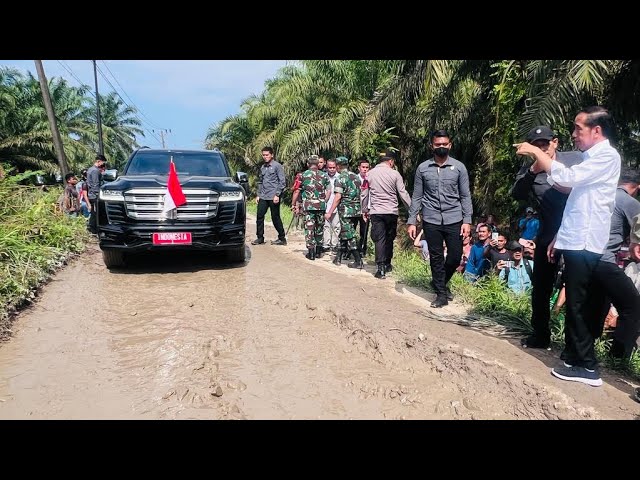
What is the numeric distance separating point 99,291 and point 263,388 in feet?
11.2

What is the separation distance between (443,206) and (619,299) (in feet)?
6.39

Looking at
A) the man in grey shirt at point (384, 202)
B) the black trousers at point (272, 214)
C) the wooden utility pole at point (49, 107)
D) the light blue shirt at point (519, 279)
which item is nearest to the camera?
the light blue shirt at point (519, 279)

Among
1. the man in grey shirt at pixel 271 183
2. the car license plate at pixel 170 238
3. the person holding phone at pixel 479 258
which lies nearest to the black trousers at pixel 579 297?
the person holding phone at pixel 479 258

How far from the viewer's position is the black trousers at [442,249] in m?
4.77

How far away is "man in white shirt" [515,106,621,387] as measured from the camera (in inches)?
114

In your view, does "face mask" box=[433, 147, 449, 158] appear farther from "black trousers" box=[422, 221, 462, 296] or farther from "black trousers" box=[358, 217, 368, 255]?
"black trousers" box=[358, 217, 368, 255]

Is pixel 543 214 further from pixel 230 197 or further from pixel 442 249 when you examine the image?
pixel 230 197

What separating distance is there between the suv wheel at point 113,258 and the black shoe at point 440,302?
429 centimetres

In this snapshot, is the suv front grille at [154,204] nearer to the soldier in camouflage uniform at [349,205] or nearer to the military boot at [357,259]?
the soldier in camouflage uniform at [349,205]

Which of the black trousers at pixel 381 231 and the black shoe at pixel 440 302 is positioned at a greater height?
the black trousers at pixel 381 231

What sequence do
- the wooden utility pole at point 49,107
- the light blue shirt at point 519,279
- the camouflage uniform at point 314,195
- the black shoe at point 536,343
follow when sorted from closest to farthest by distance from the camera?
the black shoe at point 536,343 → the light blue shirt at point 519,279 → the camouflage uniform at point 314,195 → the wooden utility pole at point 49,107

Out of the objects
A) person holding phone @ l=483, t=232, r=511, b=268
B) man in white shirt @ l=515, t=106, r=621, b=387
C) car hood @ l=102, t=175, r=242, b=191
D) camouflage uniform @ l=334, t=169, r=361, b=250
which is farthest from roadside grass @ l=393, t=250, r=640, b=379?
car hood @ l=102, t=175, r=242, b=191

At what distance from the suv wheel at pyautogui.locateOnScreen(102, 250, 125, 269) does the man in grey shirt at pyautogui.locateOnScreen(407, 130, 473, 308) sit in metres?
4.25
